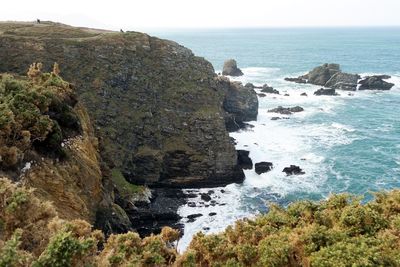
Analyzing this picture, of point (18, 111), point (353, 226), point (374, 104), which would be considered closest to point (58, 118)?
point (18, 111)

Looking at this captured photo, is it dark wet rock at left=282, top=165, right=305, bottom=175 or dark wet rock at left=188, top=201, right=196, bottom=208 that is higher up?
dark wet rock at left=282, top=165, right=305, bottom=175

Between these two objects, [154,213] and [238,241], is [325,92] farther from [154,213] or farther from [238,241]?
[238,241]

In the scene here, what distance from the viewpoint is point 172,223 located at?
51.5 metres

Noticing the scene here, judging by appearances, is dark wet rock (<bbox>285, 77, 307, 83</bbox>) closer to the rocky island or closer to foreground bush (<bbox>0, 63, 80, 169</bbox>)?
the rocky island

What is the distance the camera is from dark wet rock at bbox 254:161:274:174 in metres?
65.4

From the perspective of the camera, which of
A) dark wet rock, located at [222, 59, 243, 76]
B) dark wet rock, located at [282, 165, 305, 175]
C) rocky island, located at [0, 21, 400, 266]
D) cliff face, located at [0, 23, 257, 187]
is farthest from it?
dark wet rock, located at [222, 59, 243, 76]

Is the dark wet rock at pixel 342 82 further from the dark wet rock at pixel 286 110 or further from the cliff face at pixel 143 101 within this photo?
the cliff face at pixel 143 101

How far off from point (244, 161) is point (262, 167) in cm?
355

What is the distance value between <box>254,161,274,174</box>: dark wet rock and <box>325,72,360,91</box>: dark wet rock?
67255 mm

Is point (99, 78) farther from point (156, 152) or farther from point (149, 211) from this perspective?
point (149, 211)

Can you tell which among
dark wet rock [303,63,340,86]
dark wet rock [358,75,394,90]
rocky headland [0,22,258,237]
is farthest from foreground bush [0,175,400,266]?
dark wet rock [303,63,340,86]

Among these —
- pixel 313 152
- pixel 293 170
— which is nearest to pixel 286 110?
pixel 313 152

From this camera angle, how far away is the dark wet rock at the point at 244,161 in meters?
66.9

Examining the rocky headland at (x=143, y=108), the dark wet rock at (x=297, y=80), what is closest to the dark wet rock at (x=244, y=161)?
the rocky headland at (x=143, y=108)
